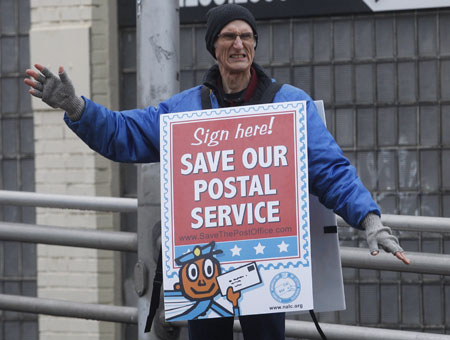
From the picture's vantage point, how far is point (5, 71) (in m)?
8.38

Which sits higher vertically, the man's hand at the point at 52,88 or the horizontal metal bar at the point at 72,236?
the man's hand at the point at 52,88

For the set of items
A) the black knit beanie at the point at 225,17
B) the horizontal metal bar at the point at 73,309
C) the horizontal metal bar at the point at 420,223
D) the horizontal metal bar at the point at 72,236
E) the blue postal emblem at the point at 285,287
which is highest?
the black knit beanie at the point at 225,17

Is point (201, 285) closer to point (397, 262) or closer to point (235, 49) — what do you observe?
point (235, 49)

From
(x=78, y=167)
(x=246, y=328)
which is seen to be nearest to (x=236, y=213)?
(x=246, y=328)

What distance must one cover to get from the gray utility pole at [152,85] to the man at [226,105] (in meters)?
0.69

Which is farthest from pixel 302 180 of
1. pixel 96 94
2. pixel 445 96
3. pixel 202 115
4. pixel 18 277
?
pixel 18 277

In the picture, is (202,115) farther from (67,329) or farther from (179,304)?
(67,329)

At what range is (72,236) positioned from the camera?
541cm

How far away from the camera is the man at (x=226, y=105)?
13.1 ft

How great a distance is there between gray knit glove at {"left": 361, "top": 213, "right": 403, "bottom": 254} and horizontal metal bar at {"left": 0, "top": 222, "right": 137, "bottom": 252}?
166 cm

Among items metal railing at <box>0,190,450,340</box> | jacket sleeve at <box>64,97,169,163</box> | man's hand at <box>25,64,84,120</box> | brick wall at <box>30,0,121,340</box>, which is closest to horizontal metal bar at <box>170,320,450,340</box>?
metal railing at <box>0,190,450,340</box>

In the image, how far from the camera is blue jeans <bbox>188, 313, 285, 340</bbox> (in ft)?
13.5

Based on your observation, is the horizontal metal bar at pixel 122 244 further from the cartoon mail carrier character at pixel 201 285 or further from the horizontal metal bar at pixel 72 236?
the cartoon mail carrier character at pixel 201 285

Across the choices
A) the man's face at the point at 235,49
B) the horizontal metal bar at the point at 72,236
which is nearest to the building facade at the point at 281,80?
the horizontal metal bar at the point at 72,236
